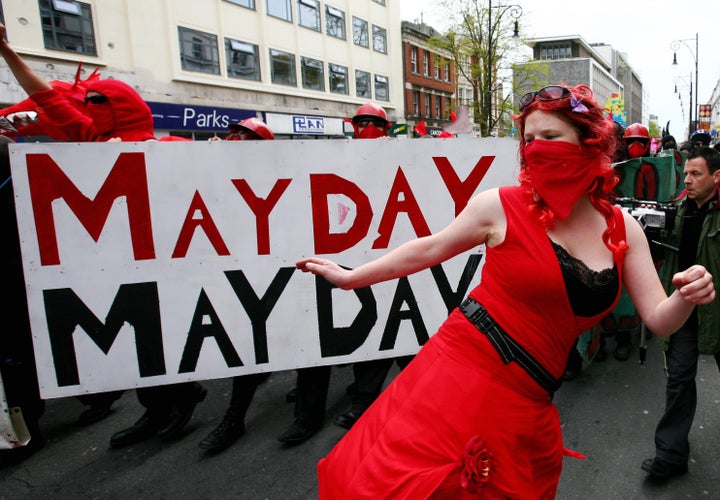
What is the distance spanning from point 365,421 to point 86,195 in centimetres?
197

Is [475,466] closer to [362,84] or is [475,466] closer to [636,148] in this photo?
[636,148]

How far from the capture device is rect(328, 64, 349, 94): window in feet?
89.2

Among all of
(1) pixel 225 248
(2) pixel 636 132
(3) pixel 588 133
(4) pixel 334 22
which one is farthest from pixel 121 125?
(4) pixel 334 22

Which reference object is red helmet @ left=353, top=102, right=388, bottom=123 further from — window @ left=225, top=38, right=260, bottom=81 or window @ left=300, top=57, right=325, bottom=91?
window @ left=300, top=57, right=325, bottom=91

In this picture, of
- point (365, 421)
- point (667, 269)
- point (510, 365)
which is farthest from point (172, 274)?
point (667, 269)

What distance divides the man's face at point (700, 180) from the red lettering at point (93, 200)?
310cm

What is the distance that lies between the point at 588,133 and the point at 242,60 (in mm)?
22926

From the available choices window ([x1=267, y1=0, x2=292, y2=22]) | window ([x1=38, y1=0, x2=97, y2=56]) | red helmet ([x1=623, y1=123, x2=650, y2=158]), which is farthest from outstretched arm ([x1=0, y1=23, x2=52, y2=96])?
window ([x1=267, y1=0, x2=292, y2=22])

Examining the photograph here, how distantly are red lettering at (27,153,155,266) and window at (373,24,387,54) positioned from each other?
29679 mm

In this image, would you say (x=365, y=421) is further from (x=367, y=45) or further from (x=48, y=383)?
(x=367, y=45)

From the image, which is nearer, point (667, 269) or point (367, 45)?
point (667, 269)

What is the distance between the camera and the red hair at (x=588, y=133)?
1542mm

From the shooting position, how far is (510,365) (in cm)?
150

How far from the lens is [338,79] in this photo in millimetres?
27578
